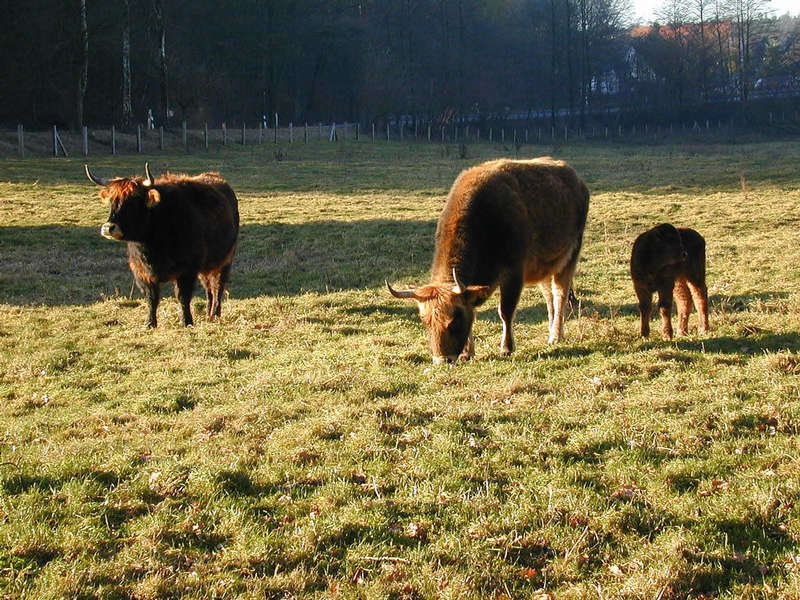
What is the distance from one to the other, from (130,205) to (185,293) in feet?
4.39

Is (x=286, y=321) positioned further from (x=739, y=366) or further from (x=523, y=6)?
(x=523, y=6)

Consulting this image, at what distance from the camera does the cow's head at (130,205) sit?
1012 centimetres

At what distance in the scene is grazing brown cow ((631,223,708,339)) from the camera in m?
8.76

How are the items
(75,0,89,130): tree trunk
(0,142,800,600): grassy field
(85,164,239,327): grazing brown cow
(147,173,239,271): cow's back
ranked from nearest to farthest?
(0,142,800,600): grassy field, (85,164,239,327): grazing brown cow, (147,173,239,271): cow's back, (75,0,89,130): tree trunk

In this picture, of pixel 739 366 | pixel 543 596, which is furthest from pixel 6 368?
Answer: pixel 739 366

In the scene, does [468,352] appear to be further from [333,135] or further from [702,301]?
[333,135]

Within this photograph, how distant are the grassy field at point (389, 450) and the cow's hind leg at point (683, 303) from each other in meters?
0.39

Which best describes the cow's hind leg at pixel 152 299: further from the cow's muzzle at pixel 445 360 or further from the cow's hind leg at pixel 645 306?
the cow's hind leg at pixel 645 306

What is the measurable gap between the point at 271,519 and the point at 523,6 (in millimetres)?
97180

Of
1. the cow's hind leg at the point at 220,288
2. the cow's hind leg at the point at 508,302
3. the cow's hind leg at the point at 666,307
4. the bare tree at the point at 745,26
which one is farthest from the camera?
the bare tree at the point at 745,26

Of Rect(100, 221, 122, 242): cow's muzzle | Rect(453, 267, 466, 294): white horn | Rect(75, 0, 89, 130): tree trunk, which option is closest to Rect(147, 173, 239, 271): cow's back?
Rect(100, 221, 122, 242): cow's muzzle

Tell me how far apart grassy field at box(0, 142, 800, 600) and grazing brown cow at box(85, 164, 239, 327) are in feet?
1.76

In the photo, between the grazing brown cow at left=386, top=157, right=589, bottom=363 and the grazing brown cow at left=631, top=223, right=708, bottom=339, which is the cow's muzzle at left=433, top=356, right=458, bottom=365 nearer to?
the grazing brown cow at left=386, top=157, right=589, bottom=363

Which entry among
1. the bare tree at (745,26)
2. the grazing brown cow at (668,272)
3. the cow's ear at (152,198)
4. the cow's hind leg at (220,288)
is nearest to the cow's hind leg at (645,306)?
the grazing brown cow at (668,272)
